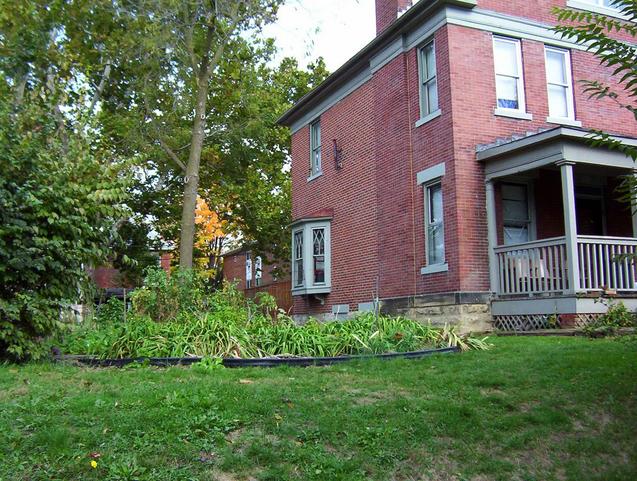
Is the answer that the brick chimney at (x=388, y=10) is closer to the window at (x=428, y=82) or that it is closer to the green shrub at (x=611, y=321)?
the window at (x=428, y=82)

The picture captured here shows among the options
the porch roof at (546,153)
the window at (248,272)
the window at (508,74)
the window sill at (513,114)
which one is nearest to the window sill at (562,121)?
the window sill at (513,114)

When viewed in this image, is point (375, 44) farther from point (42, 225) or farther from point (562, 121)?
point (42, 225)

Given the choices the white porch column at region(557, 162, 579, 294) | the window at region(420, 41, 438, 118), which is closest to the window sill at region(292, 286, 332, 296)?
the window at region(420, 41, 438, 118)

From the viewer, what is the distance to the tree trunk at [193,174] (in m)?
15.9

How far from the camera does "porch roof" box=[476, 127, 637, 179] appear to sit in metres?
11.1

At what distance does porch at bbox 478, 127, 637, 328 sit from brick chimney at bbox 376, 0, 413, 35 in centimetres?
539

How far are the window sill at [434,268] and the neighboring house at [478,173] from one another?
0.11 ft

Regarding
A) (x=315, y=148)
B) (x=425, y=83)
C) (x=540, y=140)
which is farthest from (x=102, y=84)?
(x=540, y=140)

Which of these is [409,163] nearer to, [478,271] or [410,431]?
[478,271]

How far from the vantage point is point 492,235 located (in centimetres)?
1238

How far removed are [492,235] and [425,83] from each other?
394cm

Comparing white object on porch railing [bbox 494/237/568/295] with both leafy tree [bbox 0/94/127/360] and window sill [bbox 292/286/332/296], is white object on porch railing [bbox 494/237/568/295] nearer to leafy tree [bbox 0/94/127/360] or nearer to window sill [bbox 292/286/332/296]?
window sill [bbox 292/286/332/296]

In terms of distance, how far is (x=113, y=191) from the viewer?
779 centimetres

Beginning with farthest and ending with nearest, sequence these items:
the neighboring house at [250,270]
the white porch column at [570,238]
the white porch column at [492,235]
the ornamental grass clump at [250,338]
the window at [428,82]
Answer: the neighboring house at [250,270] → the window at [428,82] → the white porch column at [492,235] → the white porch column at [570,238] → the ornamental grass clump at [250,338]
